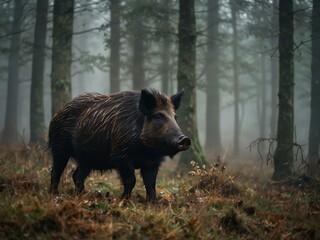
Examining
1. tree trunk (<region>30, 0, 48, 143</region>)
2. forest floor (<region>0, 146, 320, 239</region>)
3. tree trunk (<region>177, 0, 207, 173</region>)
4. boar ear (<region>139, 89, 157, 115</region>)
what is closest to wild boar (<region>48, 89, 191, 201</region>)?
boar ear (<region>139, 89, 157, 115</region>)

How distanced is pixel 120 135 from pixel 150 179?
979mm

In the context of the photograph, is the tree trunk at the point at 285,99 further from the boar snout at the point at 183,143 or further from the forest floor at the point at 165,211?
the boar snout at the point at 183,143

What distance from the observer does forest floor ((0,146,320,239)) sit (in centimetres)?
473

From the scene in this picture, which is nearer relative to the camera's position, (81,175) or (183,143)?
(183,143)

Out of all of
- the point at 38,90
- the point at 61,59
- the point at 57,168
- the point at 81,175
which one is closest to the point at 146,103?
the point at 81,175

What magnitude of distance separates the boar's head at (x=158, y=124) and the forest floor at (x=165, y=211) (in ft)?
3.36

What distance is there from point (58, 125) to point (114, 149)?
1.61 m

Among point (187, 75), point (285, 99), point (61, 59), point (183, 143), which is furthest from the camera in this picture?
point (61, 59)

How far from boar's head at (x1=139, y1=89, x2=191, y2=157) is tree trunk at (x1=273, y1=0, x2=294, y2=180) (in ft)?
18.0

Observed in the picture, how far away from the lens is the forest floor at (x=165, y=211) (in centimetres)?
473

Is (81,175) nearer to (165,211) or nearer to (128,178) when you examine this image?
(128,178)

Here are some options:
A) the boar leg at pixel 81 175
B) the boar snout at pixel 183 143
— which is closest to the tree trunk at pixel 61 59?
the boar leg at pixel 81 175

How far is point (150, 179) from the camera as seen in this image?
23.6 ft

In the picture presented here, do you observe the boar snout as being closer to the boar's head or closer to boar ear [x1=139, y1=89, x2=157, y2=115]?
the boar's head
